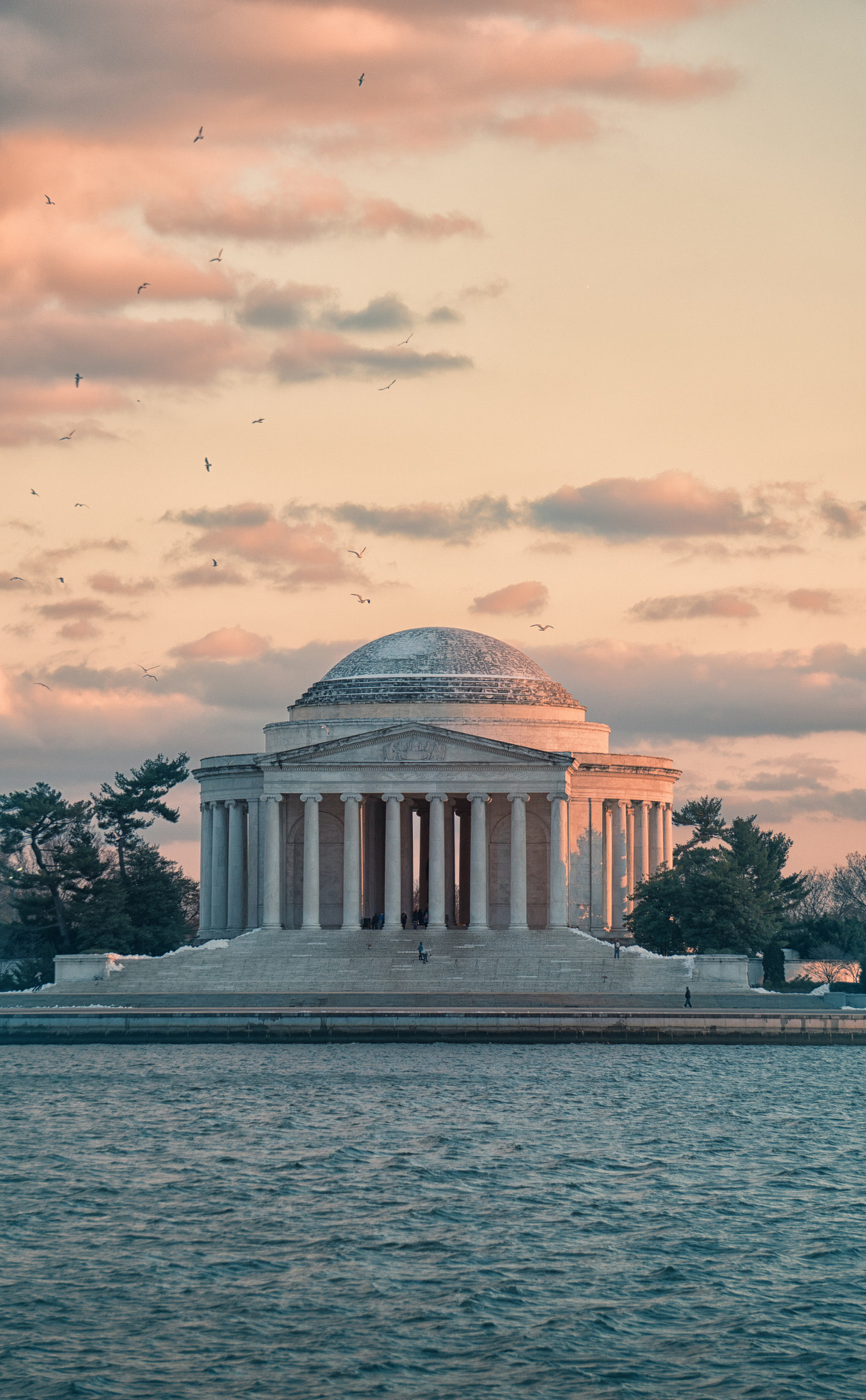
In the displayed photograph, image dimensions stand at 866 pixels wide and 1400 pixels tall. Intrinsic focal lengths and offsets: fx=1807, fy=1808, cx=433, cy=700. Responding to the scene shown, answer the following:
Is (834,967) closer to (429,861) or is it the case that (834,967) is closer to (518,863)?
Result: (518,863)

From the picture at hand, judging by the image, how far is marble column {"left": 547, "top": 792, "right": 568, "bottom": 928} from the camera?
3826 inches

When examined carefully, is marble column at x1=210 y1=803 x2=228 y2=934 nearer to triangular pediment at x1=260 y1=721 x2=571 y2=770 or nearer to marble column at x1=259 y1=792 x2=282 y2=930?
marble column at x1=259 y1=792 x2=282 y2=930

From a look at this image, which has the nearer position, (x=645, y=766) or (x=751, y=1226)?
(x=751, y=1226)

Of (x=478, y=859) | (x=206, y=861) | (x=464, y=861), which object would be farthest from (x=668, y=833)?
(x=206, y=861)

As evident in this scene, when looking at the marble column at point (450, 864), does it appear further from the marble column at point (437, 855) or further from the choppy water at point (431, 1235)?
the choppy water at point (431, 1235)

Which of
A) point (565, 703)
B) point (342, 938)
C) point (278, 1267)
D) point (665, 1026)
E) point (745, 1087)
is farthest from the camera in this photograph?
point (565, 703)

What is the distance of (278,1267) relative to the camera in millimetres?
33156

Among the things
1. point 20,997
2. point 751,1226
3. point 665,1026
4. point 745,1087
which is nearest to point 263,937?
point 20,997

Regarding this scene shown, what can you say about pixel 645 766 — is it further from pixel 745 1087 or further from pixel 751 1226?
pixel 751 1226

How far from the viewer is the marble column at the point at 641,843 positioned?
112 meters

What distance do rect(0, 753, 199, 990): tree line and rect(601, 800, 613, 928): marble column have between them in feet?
83.6

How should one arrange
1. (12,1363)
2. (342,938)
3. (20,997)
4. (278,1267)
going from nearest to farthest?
1. (12,1363)
2. (278,1267)
3. (20,997)
4. (342,938)

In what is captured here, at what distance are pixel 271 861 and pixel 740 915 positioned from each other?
26.3 m

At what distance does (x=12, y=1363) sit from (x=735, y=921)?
65447 mm
